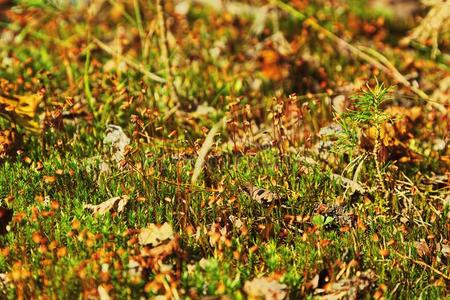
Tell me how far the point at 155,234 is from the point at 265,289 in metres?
0.67

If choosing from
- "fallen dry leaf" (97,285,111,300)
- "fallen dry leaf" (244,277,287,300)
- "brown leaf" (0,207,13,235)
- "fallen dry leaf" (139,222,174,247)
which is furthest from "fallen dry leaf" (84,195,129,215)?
"fallen dry leaf" (244,277,287,300)

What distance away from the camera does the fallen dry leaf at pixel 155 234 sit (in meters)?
3.20

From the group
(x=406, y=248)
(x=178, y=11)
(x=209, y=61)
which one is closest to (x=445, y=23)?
(x=209, y=61)

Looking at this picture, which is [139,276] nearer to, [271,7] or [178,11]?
[271,7]

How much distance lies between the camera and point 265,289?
293 centimetres

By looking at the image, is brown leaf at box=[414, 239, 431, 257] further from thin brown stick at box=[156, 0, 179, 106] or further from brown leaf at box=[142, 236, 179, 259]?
thin brown stick at box=[156, 0, 179, 106]

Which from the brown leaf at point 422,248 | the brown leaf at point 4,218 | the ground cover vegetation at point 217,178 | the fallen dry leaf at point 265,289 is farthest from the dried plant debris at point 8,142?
the brown leaf at point 422,248

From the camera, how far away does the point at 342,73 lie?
5.78 metres

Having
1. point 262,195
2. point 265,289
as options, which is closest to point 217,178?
point 262,195

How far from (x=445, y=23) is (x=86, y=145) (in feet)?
12.9

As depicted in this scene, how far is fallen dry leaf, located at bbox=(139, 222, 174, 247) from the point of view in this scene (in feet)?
10.5

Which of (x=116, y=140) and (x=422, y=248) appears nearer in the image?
(x=422, y=248)

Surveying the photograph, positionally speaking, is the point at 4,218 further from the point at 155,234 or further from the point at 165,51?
the point at 165,51

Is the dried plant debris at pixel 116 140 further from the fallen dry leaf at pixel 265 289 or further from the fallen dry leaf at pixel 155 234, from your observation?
the fallen dry leaf at pixel 265 289
